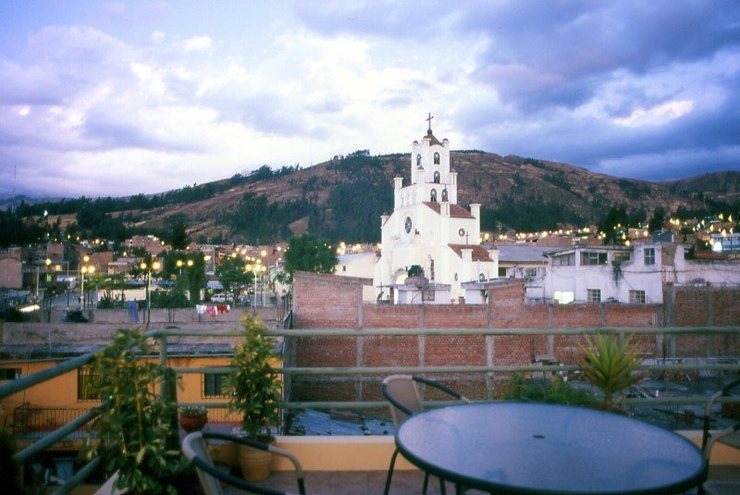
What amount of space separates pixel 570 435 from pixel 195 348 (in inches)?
683

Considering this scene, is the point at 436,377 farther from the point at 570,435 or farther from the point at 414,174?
the point at 414,174

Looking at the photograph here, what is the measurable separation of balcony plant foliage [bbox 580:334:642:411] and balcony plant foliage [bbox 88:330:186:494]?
2806 mm

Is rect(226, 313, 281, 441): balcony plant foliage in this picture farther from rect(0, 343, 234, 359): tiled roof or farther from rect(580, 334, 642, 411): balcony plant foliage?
rect(0, 343, 234, 359): tiled roof

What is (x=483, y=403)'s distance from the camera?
3.06 meters

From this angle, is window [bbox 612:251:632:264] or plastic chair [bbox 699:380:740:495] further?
window [bbox 612:251:632:264]

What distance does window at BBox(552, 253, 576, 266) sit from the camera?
3145cm

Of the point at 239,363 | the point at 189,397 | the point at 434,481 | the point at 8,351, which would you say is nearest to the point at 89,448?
the point at 239,363

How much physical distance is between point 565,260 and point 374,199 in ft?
331

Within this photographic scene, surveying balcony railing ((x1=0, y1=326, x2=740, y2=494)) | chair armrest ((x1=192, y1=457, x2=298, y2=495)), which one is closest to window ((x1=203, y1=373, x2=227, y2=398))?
balcony railing ((x1=0, y1=326, x2=740, y2=494))

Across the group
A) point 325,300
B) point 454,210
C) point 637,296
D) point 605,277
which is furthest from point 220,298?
point 637,296

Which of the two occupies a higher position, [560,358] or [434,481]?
[434,481]

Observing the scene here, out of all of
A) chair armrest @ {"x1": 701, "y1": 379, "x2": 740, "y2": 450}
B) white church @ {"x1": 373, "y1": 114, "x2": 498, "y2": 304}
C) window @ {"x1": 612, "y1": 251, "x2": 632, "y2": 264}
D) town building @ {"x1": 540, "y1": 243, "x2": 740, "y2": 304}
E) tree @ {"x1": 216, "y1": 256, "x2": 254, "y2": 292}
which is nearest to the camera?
chair armrest @ {"x1": 701, "y1": 379, "x2": 740, "y2": 450}

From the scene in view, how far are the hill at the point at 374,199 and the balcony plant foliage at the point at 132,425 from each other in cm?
10466

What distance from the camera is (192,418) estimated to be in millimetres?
3551
